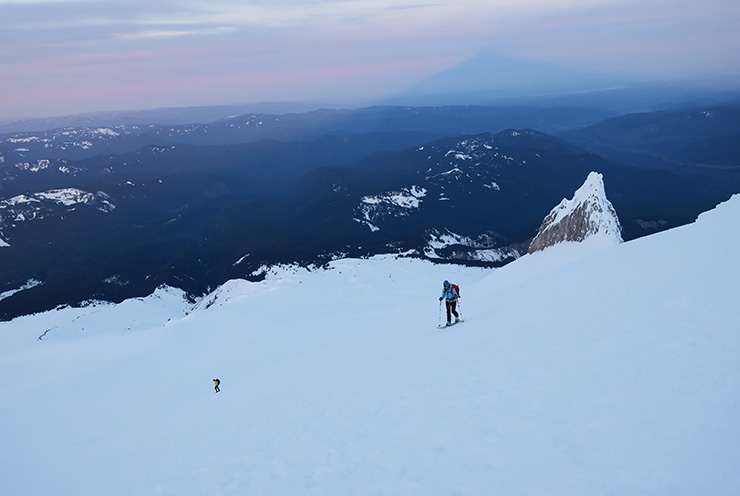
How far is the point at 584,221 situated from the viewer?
57.3m

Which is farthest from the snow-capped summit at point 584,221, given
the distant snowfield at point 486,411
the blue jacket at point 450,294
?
the blue jacket at point 450,294

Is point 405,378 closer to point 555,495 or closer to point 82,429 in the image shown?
point 555,495

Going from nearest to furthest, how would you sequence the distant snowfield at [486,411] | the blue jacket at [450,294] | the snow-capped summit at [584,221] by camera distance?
the distant snowfield at [486,411], the blue jacket at [450,294], the snow-capped summit at [584,221]

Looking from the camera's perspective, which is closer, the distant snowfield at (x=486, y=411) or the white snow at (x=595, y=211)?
the distant snowfield at (x=486, y=411)

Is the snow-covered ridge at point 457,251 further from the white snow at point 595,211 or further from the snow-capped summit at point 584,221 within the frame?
the snow-capped summit at point 584,221

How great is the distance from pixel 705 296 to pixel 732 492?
852 cm

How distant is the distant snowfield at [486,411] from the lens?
8.61m

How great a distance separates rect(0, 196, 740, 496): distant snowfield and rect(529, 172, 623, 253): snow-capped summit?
31.5 m

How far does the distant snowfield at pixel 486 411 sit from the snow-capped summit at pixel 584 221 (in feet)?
103

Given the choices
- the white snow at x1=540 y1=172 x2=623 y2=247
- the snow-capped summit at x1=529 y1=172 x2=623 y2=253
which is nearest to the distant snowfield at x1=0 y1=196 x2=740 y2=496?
the white snow at x1=540 y1=172 x2=623 y2=247

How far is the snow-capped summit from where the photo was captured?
5481cm

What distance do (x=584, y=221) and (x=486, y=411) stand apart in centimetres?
5451

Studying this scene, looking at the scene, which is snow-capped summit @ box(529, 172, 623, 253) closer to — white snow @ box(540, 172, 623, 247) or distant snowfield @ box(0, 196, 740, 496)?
white snow @ box(540, 172, 623, 247)

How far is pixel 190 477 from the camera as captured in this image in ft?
38.4
